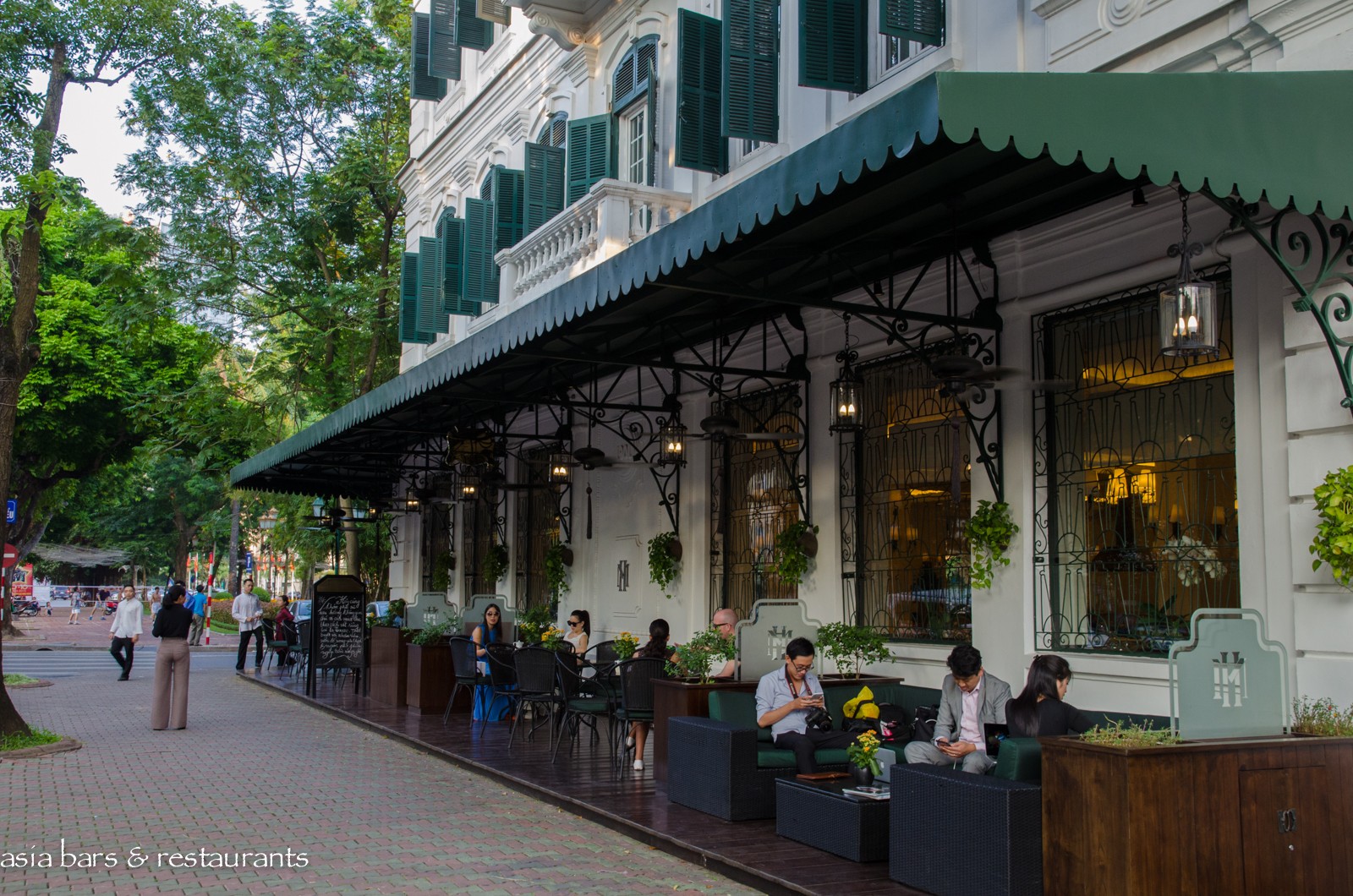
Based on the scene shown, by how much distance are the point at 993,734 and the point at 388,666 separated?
1124 cm

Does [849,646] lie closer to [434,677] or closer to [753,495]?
[753,495]

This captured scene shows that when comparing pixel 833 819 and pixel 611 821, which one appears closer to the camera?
pixel 833 819

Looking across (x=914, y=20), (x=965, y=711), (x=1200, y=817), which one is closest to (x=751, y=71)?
(x=914, y=20)

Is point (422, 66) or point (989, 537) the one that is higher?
point (422, 66)

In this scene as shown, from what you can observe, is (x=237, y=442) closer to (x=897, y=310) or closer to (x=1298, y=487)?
(x=897, y=310)

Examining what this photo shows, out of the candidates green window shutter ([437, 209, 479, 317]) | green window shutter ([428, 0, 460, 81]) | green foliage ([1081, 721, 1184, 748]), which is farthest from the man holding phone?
green window shutter ([428, 0, 460, 81])

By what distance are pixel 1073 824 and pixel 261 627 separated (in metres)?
21.9

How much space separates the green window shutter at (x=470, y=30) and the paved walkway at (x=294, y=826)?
11669mm

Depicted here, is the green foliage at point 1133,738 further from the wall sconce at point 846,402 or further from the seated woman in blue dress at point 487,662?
the seated woman in blue dress at point 487,662

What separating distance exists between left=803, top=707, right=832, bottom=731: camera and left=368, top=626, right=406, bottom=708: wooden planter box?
29.2 ft

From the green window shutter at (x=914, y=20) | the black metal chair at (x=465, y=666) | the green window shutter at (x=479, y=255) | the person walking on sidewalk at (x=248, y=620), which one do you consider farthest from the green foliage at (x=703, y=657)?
the person walking on sidewalk at (x=248, y=620)

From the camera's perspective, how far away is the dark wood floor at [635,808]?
6.88 m

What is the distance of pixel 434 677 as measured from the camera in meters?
15.5

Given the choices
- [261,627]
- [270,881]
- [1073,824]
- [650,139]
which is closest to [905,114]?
[1073,824]
